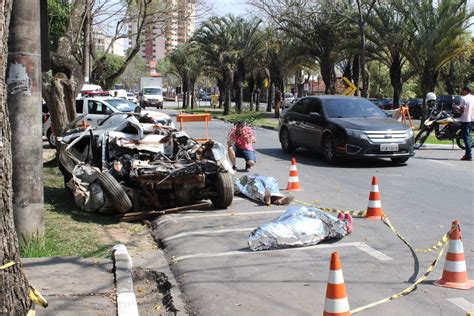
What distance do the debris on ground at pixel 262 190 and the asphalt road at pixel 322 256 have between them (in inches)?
6.8

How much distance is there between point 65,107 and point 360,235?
342 inches

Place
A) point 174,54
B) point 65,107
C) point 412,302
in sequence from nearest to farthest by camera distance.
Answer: point 412,302
point 65,107
point 174,54

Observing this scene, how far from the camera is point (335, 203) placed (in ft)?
30.9

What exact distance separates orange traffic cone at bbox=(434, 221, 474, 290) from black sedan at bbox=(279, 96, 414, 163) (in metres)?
8.10

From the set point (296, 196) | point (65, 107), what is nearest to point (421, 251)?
point (296, 196)

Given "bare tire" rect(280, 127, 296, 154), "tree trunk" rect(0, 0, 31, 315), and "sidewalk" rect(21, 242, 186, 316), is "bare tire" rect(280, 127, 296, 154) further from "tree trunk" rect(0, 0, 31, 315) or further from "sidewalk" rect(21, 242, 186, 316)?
"tree trunk" rect(0, 0, 31, 315)

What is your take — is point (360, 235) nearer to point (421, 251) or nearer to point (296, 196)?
point (421, 251)

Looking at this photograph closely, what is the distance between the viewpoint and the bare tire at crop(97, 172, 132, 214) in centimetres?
813

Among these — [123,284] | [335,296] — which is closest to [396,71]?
[123,284]

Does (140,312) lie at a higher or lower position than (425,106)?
lower

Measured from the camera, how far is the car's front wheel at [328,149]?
13797 millimetres

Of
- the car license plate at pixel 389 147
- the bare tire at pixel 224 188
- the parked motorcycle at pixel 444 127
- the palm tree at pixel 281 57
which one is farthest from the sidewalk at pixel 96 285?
the palm tree at pixel 281 57

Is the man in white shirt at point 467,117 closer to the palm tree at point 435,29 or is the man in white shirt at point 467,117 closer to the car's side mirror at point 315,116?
the car's side mirror at point 315,116

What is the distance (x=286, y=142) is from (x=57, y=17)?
16856mm
